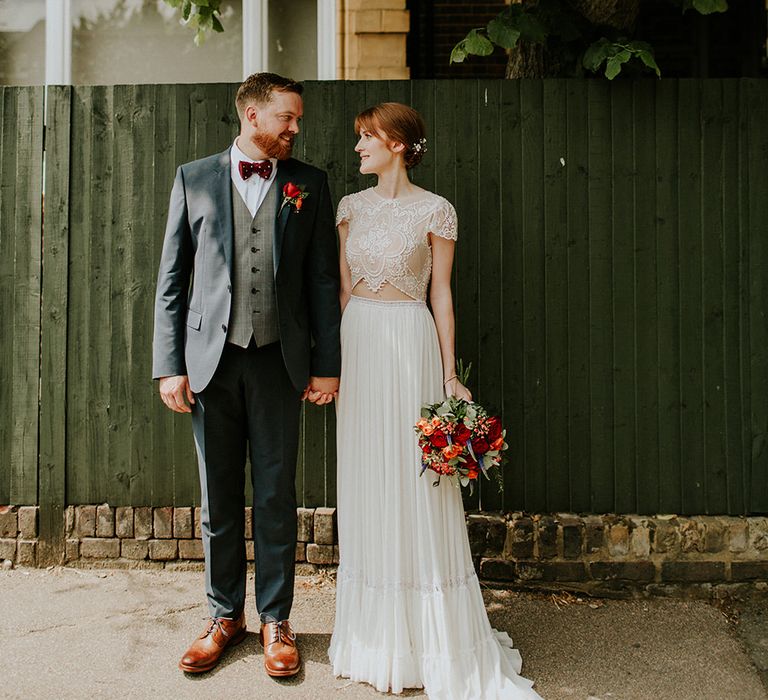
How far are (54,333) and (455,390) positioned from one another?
2.42 m

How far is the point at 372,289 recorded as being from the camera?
3.21 metres

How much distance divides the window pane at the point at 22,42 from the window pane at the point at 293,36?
5.92ft

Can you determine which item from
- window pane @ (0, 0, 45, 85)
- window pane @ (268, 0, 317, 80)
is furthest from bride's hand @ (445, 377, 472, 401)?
window pane @ (0, 0, 45, 85)

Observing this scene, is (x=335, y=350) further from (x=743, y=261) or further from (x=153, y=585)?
(x=743, y=261)

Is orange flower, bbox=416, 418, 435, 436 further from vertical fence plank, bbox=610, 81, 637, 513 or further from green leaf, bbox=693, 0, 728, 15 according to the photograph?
green leaf, bbox=693, 0, 728, 15

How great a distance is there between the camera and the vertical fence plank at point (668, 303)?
404cm

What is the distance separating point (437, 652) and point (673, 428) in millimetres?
1889

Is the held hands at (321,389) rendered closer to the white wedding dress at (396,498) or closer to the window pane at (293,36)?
the white wedding dress at (396,498)

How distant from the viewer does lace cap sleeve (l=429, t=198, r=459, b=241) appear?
10.5 ft

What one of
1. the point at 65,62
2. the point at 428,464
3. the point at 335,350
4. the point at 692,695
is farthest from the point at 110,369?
the point at 692,695

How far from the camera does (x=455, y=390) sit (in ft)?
10.6

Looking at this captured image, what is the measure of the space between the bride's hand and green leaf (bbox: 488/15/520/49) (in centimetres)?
183

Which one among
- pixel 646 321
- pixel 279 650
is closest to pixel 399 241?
pixel 646 321

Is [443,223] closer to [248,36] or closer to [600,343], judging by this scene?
[600,343]
